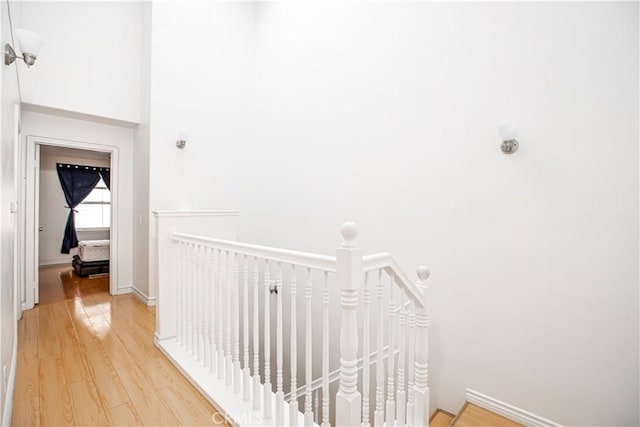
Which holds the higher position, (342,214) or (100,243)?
(342,214)

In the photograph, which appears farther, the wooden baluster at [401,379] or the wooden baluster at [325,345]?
the wooden baluster at [401,379]

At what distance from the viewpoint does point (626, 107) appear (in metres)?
1.84

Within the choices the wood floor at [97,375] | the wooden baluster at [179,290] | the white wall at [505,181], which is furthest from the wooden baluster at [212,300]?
the white wall at [505,181]

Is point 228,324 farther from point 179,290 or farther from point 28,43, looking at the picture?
point 28,43

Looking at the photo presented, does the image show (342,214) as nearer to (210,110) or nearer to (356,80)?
(356,80)

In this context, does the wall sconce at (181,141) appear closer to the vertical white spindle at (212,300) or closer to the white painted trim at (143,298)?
the white painted trim at (143,298)

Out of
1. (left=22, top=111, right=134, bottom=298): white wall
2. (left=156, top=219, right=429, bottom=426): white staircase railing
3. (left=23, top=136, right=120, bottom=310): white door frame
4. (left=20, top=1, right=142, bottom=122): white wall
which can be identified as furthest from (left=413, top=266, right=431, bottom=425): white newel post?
(left=23, top=136, right=120, bottom=310): white door frame

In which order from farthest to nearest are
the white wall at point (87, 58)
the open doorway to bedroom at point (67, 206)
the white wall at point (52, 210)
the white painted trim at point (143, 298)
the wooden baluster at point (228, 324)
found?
the white wall at point (52, 210) < the open doorway to bedroom at point (67, 206) < the white painted trim at point (143, 298) < the white wall at point (87, 58) < the wooden baluster at point (228, 324)

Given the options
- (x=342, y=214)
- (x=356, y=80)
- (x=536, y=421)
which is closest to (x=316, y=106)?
(x=356, y=80)

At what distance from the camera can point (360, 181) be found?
10.5 ft

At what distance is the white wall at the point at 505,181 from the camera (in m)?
1.88

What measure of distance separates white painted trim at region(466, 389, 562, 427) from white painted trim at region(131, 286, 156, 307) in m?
3.46

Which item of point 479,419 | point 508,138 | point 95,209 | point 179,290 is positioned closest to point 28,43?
point 179,290

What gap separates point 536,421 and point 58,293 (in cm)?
553
